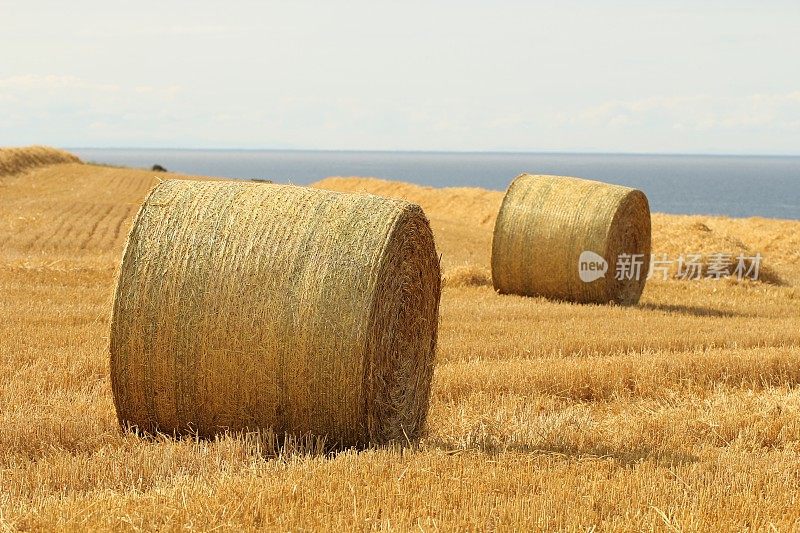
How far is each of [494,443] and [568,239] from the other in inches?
357

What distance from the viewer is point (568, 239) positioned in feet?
50.3

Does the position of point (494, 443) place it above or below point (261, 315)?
below

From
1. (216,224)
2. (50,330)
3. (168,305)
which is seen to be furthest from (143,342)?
(50,330)

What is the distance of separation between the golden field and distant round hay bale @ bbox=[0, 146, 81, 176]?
34.7m

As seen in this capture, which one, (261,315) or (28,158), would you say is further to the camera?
(28,158)

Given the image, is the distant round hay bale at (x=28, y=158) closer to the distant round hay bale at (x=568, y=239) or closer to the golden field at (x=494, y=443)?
the distant round hay bale at (x=568, y=239)

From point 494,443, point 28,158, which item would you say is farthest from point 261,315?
point 28,158

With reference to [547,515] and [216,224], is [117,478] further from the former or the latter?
[547,515]

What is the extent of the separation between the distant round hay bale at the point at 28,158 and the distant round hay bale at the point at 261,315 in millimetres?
41118

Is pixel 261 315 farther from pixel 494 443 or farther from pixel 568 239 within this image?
pixel 568 239

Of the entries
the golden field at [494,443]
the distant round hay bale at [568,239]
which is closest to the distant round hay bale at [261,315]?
the golden field at [494,443]

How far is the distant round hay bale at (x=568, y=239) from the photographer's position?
1528 centimetres

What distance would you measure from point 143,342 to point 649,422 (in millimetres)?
3745

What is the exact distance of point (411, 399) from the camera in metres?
7.28
